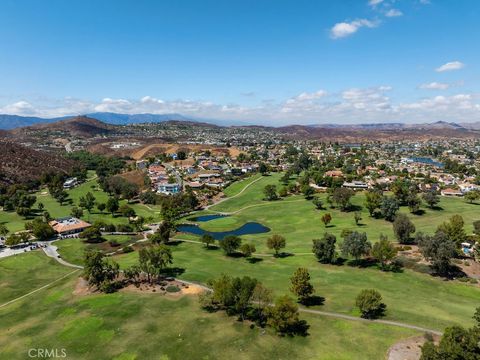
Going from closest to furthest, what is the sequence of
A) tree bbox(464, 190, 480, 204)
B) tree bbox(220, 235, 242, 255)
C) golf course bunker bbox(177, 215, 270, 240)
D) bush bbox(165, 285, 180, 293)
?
bush bbox(165, 285, 180, 293), tree bbox(220, 235, 242, 255), golf course bunker bbox(177, 215, 270, 240), tree bbox(464, 190, 480, 204)

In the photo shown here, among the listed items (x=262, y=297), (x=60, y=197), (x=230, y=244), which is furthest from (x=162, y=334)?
(x=60, y=197)

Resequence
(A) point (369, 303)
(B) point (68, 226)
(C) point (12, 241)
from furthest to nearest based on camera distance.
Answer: (B) point (68, 226) < (C) point (12, 241) < (A) point (369, 303)

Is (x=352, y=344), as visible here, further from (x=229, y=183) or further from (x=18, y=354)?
(x=229, y=183)

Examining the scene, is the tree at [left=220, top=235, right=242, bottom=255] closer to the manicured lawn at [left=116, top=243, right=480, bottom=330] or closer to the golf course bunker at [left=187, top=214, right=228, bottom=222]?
the manicured lawn at [left=116, top=243, right=480, bottom=330]

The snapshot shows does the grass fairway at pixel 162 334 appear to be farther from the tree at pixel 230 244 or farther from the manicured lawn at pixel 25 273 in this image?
the tree at pixel 230 244

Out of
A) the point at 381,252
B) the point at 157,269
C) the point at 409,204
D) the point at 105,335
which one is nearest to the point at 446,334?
the point at 381,252

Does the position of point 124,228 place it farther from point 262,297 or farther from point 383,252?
point 383,252

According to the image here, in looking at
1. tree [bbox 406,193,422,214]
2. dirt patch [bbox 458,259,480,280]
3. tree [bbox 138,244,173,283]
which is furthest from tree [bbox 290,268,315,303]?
tree [bbox 406,193,422,214]
